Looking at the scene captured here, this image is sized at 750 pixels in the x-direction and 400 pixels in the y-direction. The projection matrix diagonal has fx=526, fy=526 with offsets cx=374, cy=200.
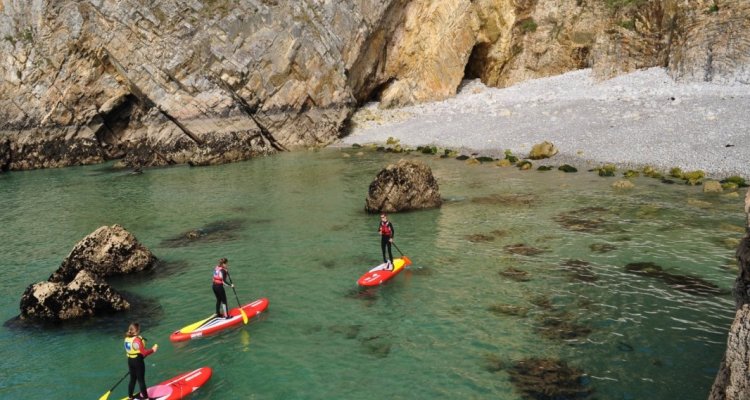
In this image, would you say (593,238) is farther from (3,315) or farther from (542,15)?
(542,15)

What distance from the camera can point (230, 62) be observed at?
65562 millimetres

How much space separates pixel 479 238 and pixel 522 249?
2814 mm

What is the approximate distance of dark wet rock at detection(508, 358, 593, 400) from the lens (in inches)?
559

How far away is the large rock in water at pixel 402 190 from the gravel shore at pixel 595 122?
1788 centimetres

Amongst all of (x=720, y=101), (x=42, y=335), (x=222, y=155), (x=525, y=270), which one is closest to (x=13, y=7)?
(x=222, y=155)

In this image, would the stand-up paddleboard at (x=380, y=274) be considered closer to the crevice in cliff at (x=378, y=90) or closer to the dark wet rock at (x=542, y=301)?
the dark wet rock at (x=542, y=301)

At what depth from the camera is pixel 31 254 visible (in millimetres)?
30250

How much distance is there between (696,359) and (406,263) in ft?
41.1

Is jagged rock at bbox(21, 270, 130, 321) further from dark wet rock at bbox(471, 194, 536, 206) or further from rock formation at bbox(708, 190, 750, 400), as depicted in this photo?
dark wet rock at bbox(471, 194, 536, 206)

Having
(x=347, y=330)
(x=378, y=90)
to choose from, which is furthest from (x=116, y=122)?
(x=347, y=330)

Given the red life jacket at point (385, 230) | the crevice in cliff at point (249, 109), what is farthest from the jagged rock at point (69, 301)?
the crevice in cliff at point (249, 109)

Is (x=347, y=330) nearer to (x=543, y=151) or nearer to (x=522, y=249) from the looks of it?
(x=522, y=249)

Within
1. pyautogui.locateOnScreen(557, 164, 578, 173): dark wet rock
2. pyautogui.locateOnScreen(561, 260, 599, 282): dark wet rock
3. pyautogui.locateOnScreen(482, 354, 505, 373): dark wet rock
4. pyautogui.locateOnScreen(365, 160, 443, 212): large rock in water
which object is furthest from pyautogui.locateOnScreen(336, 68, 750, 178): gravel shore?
pyautogui.locateOnScreen(482, 354, 505, 373): dark wet rock

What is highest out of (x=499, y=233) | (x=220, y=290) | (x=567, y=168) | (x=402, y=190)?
(x=567, y=168)
